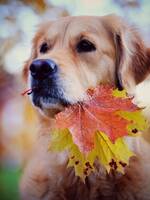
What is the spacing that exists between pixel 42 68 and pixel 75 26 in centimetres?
20

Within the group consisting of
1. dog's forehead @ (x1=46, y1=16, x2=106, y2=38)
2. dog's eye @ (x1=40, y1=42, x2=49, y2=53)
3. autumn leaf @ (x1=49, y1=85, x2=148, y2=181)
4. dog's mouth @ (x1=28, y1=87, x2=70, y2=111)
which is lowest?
autumn leaf @ (x1=49, y1=85, x2=148, y2=181)

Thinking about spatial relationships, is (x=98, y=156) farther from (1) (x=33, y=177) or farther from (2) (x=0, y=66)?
(2) (x=0, y=66)

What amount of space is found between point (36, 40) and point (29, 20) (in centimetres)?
10

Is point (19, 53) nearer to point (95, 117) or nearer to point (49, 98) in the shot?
point (49, 98)

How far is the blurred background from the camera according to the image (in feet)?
6.70

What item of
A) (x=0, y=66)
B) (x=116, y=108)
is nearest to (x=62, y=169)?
(x=116, y=108)

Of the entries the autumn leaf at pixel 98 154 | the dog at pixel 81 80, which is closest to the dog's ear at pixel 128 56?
the dog at pixel 81 80

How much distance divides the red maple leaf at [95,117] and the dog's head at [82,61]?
0.11 feet

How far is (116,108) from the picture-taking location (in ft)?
6.26

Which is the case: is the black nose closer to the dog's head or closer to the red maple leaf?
the dog's head

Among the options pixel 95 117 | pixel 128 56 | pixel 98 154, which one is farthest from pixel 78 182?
pixel 128 56

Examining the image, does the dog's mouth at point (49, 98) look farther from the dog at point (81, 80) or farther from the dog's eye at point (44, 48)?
the dog's eye at point (44, 48)

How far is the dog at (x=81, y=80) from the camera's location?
1887 mm

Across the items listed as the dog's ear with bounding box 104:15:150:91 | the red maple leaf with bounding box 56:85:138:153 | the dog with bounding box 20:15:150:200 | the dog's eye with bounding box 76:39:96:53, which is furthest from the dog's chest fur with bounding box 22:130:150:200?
the dog's eye with bounding box 76:39:96:53
